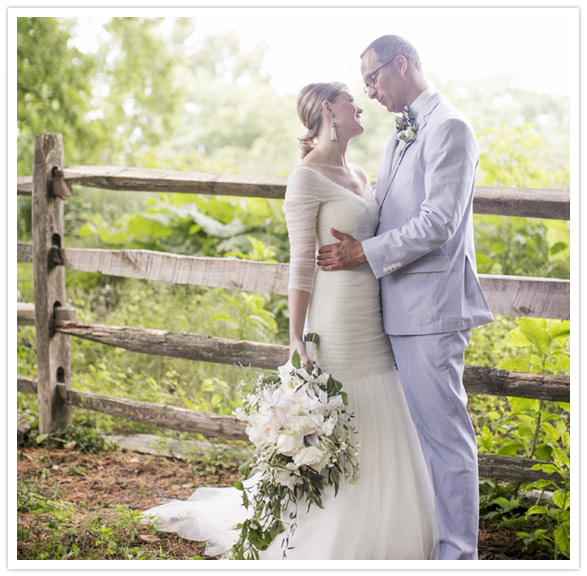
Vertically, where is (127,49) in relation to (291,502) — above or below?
above

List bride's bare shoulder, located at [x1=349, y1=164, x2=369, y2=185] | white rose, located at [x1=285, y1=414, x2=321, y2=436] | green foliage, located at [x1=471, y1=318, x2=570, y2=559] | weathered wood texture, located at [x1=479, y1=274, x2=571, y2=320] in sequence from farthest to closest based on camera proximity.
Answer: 1. weathered wood texture, located at [x1=479, y1=274, x2=571, y2=320]
2. green foliage, located at [x1=471, y1=318, x2=570, y2=559]
3. bride's bare shoulder, located at [x1=349, y1=164, x2=369, y2=185]
4. white rose, located at [x1=285, y1=414, x2=321, y2=436]

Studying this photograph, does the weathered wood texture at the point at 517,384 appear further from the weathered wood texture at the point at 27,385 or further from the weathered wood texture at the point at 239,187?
the weathered wood texture at the point at 27,385

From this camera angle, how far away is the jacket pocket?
96.0 inches

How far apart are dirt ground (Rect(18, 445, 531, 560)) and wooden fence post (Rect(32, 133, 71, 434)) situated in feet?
1.01

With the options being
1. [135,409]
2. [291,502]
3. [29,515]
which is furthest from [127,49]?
[291,502]

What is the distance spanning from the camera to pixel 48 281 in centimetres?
400

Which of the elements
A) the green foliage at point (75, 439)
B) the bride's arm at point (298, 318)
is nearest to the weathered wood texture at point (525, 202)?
the bride's arm at point (298, 318)

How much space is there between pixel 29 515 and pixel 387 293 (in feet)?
Result: 7.47

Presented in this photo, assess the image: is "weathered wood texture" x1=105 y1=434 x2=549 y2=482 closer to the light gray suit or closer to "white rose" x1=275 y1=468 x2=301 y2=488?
the light gray suit

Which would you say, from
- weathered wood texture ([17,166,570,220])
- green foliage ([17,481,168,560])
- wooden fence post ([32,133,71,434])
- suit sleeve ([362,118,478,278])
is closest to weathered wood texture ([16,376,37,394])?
wooden fence post ([32,133,71,434])

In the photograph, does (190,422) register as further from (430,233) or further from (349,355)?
(430,233)

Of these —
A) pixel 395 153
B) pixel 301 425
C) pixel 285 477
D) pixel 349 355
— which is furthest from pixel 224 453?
pixel 395 153

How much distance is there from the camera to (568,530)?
2730mm
